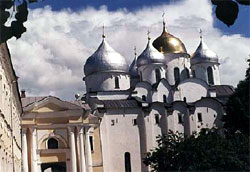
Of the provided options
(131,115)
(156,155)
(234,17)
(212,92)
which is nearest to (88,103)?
(131,115)

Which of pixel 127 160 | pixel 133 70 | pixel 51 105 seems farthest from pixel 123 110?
pixel 133 70

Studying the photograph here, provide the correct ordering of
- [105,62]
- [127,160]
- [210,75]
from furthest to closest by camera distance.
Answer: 1. [210,75]
2. [105,62]
3. [127,160]

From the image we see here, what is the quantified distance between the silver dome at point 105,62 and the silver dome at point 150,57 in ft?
5.67

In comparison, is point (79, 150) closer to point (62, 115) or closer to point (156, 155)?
point (62, 115)

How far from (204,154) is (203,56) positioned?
3135 cm

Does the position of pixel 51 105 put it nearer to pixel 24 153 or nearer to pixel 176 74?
pixel 24 153

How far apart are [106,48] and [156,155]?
26946 mm

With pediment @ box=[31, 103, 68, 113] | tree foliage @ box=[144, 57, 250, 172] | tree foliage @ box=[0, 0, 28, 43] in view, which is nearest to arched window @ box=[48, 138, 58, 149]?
pediment @ box=[31, 103, 68, 113]

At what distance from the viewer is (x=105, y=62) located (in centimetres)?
4803

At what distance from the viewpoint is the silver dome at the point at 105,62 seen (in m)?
47.7

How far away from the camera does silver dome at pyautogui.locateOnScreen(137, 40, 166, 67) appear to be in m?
48.8

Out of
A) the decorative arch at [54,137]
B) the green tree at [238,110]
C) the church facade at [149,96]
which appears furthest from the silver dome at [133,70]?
the green tree at [238,110]

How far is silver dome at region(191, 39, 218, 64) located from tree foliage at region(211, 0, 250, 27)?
164 feet

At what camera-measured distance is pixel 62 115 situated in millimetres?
40344
